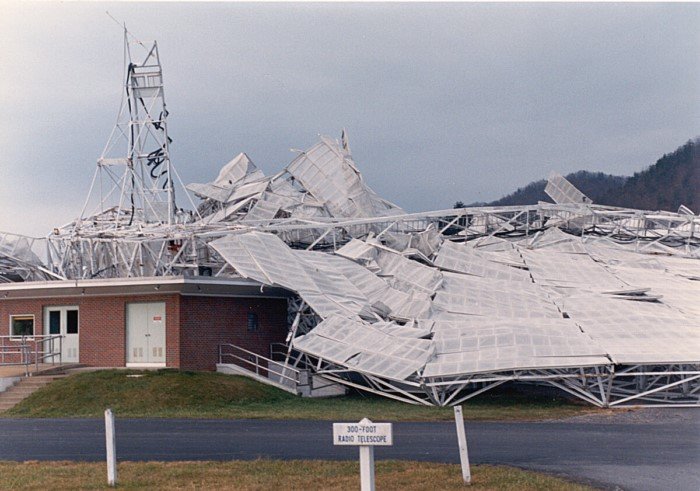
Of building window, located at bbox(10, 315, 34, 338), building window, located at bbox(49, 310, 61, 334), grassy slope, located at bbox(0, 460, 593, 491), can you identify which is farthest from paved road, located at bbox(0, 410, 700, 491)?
building window, located at bbox(10, 315, 34, 338)

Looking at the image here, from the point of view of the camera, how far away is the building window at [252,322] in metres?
36.0

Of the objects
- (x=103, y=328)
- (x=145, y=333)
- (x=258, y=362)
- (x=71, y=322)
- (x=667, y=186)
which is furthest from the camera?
(x=667, y=186)

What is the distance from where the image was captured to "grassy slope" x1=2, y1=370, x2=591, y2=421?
2656cm

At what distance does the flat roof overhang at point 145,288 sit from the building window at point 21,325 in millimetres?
833

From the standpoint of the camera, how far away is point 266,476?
52.2ft

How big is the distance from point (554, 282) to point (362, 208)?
1490 cm

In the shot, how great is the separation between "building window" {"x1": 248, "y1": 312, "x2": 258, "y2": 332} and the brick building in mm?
37

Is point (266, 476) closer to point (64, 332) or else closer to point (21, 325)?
point (64, 332)

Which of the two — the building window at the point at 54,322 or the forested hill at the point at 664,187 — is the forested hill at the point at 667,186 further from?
the building window at the point at 54,322

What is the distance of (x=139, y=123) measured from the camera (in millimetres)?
43844

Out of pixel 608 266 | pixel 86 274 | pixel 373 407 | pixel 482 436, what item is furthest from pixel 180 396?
pixel 608 266

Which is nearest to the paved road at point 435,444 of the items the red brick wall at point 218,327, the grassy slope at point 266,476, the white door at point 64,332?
the grassy slope at point 266,476

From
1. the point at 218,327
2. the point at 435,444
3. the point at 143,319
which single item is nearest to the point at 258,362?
the point at 218,327

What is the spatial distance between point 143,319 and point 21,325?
19.7ft
